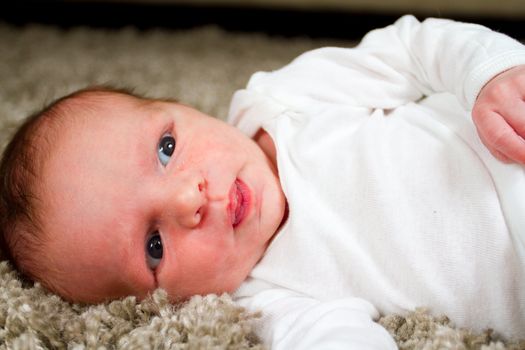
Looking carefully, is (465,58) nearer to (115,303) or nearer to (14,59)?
(115,303)

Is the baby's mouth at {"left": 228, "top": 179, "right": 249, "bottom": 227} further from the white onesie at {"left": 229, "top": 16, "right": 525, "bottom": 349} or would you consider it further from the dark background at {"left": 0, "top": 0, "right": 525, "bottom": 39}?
the dark background at {"left": 0, "top": 0, "right": 525, "bottom": 39}

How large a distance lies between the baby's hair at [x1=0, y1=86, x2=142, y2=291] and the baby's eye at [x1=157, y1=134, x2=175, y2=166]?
0.12 m

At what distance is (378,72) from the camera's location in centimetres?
101

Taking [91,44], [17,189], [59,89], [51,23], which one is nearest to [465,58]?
[17,189]

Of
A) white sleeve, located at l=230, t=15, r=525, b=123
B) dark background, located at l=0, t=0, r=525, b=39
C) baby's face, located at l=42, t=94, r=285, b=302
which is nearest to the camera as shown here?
baby's face, located at l=42, t=94, r=285, b=302

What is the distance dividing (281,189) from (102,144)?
258mm

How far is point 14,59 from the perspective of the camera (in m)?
1.78

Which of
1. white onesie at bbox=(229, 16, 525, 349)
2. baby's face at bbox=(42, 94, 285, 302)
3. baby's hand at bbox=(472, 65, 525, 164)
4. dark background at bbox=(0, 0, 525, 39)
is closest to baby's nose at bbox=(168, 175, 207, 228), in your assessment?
baby's face at bbox=(42, 94, 285, 302)

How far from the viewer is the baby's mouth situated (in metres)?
0.84

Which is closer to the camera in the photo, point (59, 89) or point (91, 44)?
point (59, 89)

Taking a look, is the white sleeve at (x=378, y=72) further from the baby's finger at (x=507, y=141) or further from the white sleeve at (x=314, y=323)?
the white sleeve at (x=314, y=323)

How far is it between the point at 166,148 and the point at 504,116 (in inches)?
17.4

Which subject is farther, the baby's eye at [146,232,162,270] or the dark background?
the dark background

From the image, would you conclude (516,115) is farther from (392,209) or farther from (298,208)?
(298,208)
